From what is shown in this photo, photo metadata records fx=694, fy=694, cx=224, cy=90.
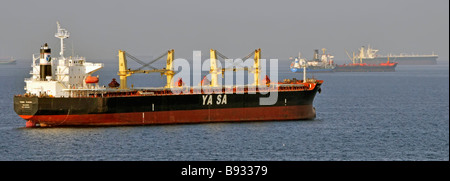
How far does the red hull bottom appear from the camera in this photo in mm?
47531

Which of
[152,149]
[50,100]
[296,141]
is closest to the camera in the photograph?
[152,149]

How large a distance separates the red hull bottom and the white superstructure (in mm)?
2143

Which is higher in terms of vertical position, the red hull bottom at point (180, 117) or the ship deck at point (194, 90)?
the ship deck at point (194, 90)

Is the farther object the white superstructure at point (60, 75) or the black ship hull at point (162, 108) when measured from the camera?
the white superstructure at point (60, 75)

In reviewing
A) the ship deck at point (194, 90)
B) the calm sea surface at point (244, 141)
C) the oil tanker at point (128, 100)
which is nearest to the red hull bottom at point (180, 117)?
the oil tanker at point (128, 100)

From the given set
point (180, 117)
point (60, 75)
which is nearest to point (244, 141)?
point (180, 117)

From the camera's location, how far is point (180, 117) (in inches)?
1969

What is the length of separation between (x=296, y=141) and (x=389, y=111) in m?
23.7

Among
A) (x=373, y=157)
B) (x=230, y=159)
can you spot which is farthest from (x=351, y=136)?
(x=230, y=159)

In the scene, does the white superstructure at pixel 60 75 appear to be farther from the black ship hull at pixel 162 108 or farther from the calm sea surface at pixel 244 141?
the calm sea surface at pixel 244 141

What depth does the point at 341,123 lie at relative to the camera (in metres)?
52.7

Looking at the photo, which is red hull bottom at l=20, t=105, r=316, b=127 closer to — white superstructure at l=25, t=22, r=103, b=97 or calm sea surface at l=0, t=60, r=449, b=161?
calm sea surface at l=0, t=60, r=449, b=161

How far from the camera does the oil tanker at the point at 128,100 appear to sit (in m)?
47.3
